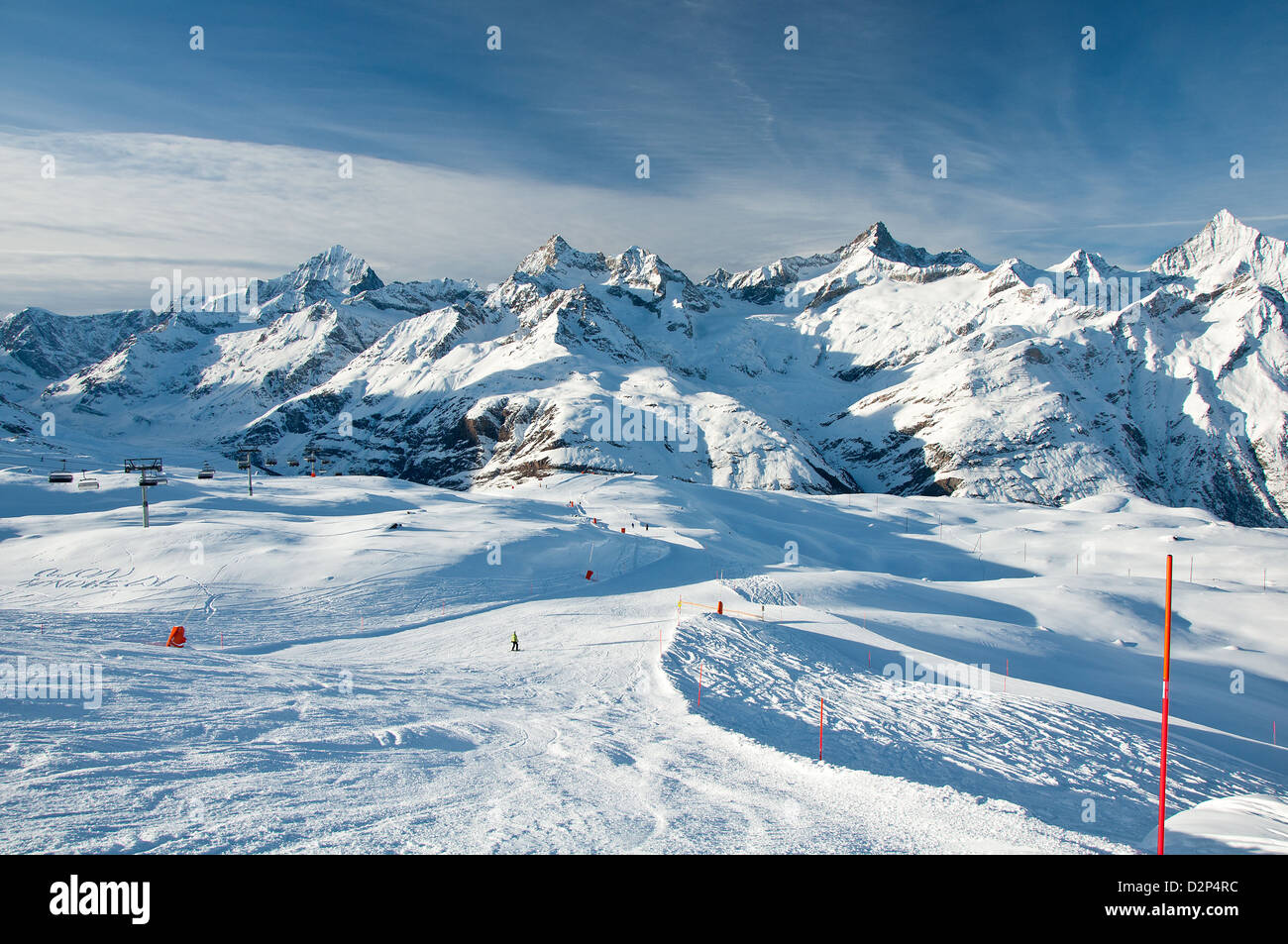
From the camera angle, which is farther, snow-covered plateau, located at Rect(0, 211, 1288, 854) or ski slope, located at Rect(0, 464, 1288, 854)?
snow-covered plateau, located at Rect(0, 211, 1288, 854)

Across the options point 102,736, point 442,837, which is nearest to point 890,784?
point 442,837

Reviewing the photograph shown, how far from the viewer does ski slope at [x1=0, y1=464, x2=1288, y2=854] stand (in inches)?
391

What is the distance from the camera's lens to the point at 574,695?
63.9ft

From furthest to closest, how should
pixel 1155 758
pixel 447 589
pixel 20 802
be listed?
pixel 447 589 < pixel 1155 758 < pixel 20 802

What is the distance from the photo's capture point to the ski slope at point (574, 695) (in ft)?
32.6

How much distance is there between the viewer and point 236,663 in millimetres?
20125

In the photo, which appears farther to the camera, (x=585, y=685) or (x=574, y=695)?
(x=585, y=685)

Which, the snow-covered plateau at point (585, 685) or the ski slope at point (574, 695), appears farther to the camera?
the snow-covered plateau at point (585, 685)

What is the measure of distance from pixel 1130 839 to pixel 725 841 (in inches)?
312

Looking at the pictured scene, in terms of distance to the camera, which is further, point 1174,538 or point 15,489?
point 1174,538

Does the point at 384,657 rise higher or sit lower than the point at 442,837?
lower

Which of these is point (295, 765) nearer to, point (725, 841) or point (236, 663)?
point (725, 841)
